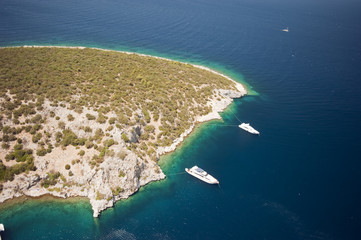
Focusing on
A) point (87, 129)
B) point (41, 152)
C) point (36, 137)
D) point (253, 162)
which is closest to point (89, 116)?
point (87, 129)

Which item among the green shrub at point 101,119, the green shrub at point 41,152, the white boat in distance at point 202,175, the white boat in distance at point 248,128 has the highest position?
the green shrub at point 101,119

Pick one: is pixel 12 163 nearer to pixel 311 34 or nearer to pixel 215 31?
pixel 215 31

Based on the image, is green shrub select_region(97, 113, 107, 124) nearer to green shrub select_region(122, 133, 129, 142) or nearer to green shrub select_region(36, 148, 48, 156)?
green shrub select_region(122, 133, 129, 142)

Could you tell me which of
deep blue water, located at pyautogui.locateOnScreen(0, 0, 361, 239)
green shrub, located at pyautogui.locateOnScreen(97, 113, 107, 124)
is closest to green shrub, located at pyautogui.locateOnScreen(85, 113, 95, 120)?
green shrub, located at pyautogui.locateOnScreen(97, 113, 107, 124)

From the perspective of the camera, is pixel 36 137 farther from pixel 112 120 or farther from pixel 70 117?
pixel 112 120

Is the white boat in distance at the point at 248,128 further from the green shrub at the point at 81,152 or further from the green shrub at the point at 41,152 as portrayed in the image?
the green shrub at the point at 41,152

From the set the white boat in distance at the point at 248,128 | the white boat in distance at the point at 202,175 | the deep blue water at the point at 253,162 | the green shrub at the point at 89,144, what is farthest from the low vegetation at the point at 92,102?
the white boat in distance at the point at 248,128

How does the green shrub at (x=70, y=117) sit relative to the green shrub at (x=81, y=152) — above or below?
above
